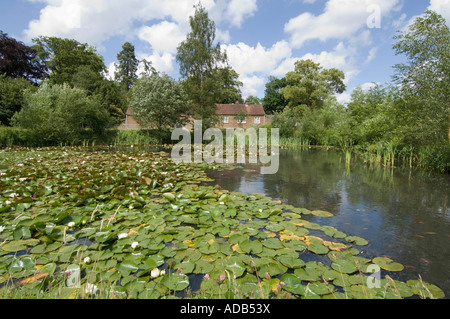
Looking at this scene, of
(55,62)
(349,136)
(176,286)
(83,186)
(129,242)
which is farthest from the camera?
(55,62)

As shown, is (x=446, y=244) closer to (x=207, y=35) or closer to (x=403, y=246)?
(x=403, y=246)

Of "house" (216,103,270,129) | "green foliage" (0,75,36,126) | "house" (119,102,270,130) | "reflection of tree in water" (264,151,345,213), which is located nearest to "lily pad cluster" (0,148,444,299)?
"reflection of tree in water" (264,151,345,213)

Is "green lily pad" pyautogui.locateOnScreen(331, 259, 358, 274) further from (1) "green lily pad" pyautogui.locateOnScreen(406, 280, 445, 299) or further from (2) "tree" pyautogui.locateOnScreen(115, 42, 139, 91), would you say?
(2) "tree" pyautogui.locateOnScreen(115, 42, 139, 91)

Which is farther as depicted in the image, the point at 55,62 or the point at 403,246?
the point at 55,62

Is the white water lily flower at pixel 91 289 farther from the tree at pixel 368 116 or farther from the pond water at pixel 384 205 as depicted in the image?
the tree at pixel 368 116

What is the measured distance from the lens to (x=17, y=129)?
527 inches

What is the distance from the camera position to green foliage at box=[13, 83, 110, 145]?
45.5 ft

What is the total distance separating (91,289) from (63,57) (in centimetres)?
3685

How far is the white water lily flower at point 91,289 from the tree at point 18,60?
1210 inches

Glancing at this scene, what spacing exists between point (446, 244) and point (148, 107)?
65.5 feet

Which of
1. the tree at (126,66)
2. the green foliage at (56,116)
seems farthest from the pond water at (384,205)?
the tree at (126,66)

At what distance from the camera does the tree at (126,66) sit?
39.9m

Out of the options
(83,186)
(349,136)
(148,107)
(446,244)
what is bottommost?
(446,244)
